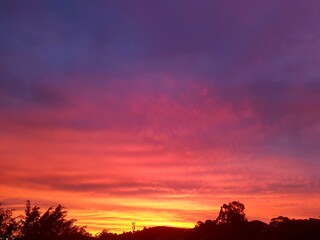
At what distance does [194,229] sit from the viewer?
75.4 metres

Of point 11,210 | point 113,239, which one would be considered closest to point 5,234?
point 11,210

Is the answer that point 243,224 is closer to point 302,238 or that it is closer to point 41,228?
point 302,238

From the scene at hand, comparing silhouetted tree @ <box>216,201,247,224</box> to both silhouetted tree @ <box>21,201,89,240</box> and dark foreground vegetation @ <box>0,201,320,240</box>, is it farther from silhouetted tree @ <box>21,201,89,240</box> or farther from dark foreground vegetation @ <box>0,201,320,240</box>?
silhouetted tree @ <box>21,201,89,240</box>

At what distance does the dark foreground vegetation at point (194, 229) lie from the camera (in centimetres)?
5981

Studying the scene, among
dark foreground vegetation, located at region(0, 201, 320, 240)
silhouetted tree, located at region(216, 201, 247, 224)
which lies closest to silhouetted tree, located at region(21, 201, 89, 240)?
dark foreground vegetation, located at region(0, 201, 320, 240)

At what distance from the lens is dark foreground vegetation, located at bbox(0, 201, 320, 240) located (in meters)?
59.8

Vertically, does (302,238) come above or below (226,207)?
below

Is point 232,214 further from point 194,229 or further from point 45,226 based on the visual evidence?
point 45,226

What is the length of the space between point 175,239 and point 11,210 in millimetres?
30400

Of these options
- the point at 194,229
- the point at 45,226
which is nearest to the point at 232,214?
the point at 194,229

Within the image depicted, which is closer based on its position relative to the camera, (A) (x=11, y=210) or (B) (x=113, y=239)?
(A) (x=11, y=210)

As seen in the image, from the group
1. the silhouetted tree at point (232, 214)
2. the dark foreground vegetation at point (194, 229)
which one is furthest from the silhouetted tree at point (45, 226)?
the silhouetted tree at point (232, 214)

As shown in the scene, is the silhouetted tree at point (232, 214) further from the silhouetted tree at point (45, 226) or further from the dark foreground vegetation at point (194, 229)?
the silhouetted tree at point (45, 226)

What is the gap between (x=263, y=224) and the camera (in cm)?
6712
